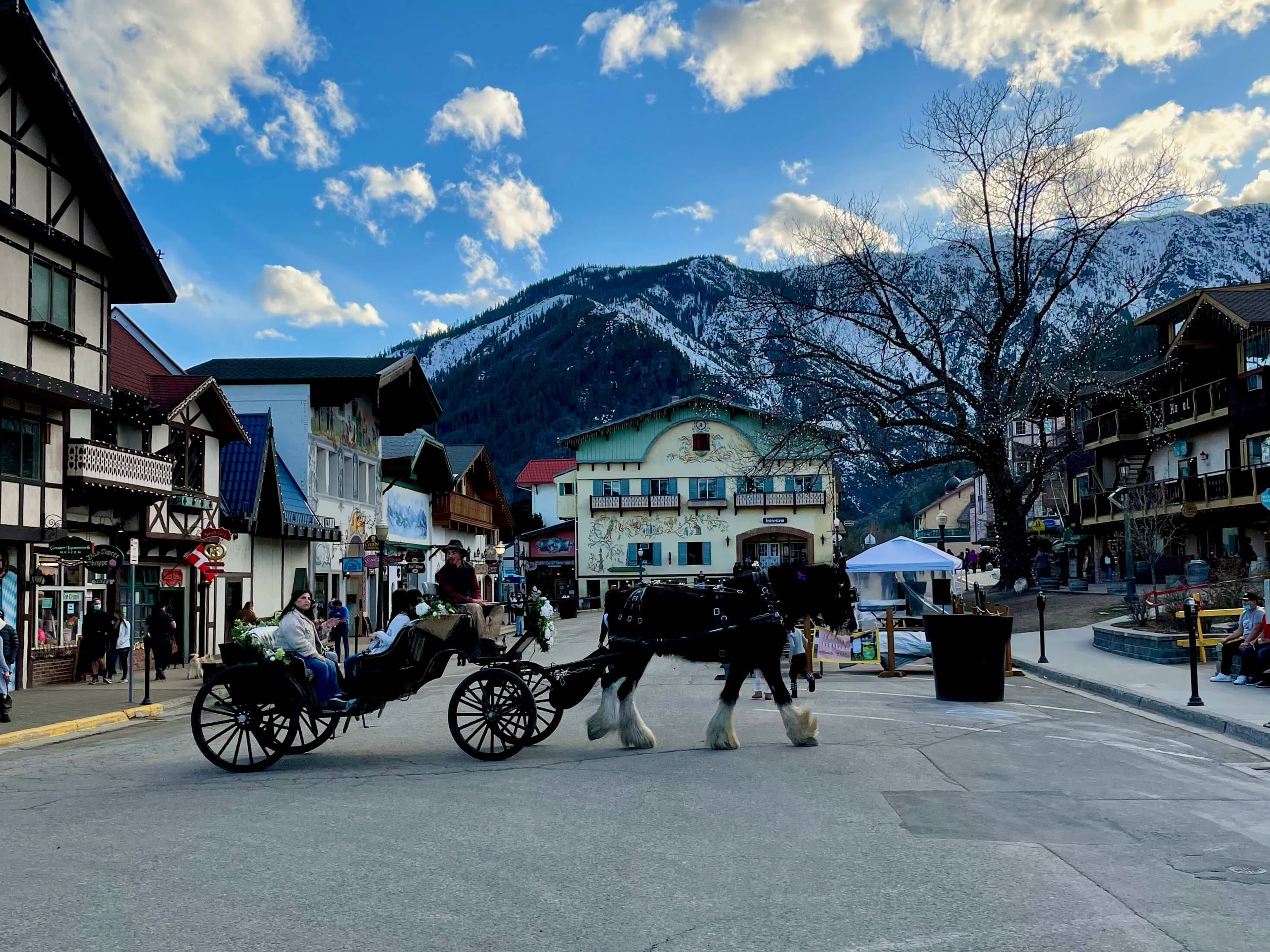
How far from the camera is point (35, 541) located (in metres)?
20.8

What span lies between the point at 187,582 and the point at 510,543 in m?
47.6

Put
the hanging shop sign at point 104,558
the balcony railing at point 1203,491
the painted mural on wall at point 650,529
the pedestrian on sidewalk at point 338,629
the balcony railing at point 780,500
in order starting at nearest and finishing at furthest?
the hanging shop sign at point 104,558 → the pedestrian on sidewalk at point 338,629 → the balcony railing at point 1203,491 → the balcony railing at point 780,500 → the painted mural on wall at point 650,529

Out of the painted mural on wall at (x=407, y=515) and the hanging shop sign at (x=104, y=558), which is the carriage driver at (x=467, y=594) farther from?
the painted mural on wall at (x=407, y=515)

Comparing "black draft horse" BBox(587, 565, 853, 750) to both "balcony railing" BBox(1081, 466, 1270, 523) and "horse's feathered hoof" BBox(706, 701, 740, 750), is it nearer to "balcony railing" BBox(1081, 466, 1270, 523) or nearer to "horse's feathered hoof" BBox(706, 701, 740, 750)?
"horse's feathered hoof" BBox(706, 701, 740, 750)

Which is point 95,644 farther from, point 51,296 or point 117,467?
point 51,296

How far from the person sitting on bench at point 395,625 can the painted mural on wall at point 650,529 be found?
61.6m

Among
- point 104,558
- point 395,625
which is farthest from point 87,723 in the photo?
point 395,625

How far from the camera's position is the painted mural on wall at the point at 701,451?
73.3 metres

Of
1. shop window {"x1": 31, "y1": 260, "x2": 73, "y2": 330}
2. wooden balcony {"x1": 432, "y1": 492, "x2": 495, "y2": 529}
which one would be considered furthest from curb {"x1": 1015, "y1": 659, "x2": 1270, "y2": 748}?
wooden balcony {"x1": 432, "y1": 492, "x2": 495, "y2": 529}

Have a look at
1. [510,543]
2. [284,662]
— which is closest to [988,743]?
[284,662]

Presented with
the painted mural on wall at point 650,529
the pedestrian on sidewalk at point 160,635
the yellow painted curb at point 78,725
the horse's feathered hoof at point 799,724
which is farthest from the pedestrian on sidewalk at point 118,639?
the painted mural on wall at point 650,529

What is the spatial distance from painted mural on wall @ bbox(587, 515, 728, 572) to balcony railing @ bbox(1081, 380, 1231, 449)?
24280mm

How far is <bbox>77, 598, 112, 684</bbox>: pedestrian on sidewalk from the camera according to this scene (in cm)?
2239

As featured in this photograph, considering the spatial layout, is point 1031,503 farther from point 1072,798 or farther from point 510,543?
point 510,543
